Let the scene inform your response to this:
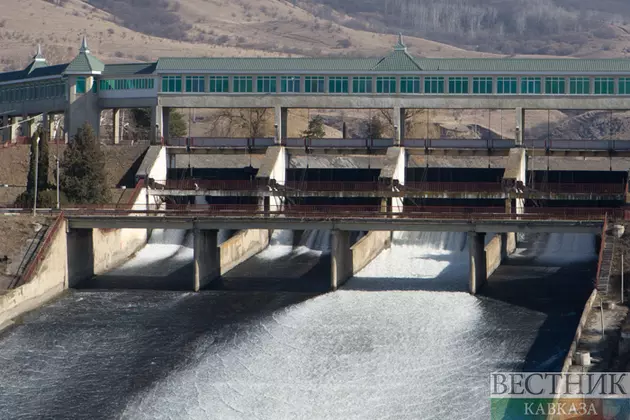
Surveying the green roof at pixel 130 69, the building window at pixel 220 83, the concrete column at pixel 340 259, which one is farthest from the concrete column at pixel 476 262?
the green roof at pixel 130 69

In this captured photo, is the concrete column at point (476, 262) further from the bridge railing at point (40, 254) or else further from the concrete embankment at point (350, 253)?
the bridge railing at point (40, 254)

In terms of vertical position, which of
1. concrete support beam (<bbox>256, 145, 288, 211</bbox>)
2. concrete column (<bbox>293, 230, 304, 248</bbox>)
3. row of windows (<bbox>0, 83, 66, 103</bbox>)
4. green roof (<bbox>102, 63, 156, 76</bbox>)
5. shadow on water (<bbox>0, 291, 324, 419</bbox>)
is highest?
green roof (<bbox>102, 63, 156, 76</bbox>)

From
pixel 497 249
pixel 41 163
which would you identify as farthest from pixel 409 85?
pixel 41 163

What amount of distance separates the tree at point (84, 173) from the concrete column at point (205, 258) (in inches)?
514

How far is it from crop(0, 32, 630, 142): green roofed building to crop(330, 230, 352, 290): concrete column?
73.2 ft

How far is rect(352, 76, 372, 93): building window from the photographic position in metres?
118

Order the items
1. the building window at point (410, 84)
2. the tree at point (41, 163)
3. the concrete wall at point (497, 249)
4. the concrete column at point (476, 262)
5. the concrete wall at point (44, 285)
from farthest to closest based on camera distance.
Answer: the building window at point (410, 84) → the tree at point (41, 163) → the concrete wall at point (497, 249) → the concrete column at point (476, 262) → the concrete wall at point (44, 285)

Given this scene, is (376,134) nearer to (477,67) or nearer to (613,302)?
(477,67)

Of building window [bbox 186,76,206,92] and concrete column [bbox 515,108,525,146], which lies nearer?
concrete column [bbox 515,108,525,146]

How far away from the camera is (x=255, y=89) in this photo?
11912cm

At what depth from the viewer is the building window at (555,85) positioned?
115 m

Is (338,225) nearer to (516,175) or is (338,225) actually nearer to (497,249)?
(497,249)

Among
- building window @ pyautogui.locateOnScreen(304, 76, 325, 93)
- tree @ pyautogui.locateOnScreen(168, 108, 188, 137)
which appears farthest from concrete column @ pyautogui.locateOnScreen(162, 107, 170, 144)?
tree @ pyautogui.locateOnScreen(168, 108, 188, 137)

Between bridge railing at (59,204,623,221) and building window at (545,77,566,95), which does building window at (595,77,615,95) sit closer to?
building window at (545,77,566,95)
